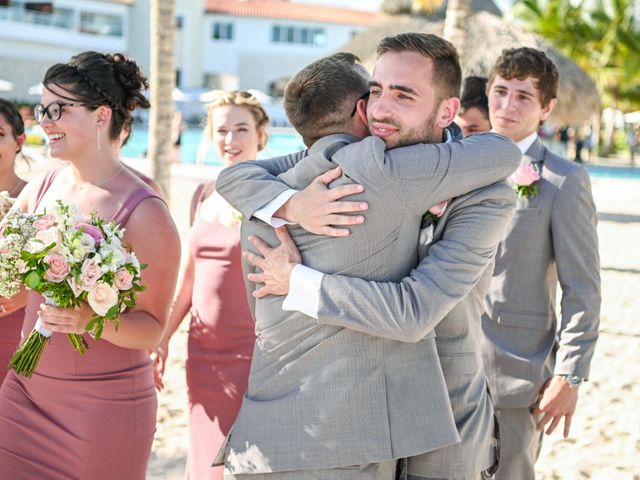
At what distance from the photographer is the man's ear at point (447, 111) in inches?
101

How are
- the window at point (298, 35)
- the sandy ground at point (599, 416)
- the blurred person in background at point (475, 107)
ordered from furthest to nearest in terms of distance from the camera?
the window at point (298, 35), the sandy ground at point (599, 416), the blurred person in background at point (475, 107)

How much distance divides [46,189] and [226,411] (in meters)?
1.40

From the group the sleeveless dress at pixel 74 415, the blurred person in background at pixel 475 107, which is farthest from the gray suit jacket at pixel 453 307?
the blurred person in background at pixel 475 107

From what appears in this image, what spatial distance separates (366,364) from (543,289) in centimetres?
161

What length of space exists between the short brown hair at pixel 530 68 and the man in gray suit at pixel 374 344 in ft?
4.80

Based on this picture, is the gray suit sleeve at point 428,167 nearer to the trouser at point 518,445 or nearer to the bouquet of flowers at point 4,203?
the trouser at point 518,445

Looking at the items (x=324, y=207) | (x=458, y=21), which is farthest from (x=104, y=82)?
(x=458, y=21)

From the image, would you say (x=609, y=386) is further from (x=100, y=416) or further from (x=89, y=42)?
(x=89, y=42)

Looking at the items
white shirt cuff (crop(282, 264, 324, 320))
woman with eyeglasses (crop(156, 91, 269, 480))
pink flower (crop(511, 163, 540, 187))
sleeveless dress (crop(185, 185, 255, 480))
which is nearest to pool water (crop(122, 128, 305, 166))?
woman with eyeglasses (crop(156, 91, 269, 480))

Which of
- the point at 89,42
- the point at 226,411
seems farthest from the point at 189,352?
the point at 89,42

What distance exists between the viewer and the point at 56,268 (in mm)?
2881

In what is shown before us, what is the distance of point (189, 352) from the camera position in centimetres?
448

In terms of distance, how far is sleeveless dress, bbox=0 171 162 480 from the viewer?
329cm

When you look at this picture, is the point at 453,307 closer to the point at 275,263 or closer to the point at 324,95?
the point at 275,263
